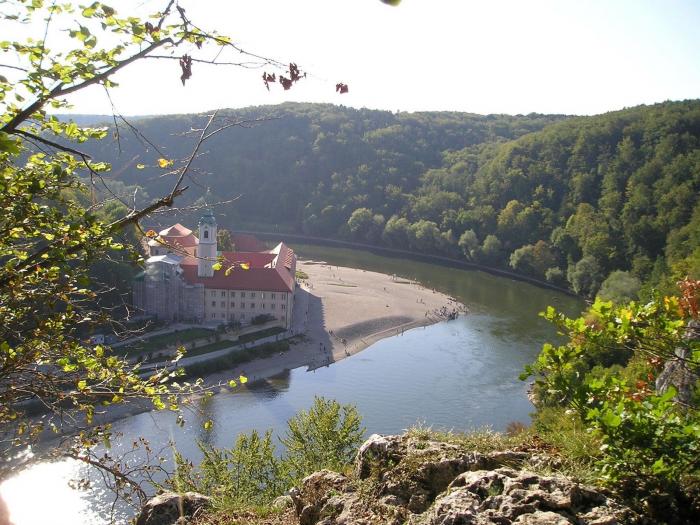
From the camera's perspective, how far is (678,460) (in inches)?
152

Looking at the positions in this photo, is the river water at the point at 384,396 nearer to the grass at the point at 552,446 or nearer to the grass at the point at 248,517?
the grass at the point at 248,517

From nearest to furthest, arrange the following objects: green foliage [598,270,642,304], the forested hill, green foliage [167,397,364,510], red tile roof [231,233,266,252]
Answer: green foliage [167,397,364,510] → green foliage [598,270,642,304] → red tile roof [231,233,266,252] → the forested hill

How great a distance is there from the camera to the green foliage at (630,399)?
3896 millimetres

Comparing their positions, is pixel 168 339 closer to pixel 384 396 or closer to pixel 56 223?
pixel 384 396

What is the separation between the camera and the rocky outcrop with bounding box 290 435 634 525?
3.81 meters

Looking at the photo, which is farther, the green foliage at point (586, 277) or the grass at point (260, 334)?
the green foliage at point (586, 277)

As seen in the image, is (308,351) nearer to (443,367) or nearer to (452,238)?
(443,367)

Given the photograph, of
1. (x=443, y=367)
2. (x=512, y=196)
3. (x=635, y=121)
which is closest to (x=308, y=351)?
(x=443, y=367)

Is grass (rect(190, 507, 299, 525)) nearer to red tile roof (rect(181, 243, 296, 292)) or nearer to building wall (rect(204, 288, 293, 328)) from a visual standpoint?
red tile roof (rect(181, 243, 296, 292))

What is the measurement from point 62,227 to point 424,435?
137 inches

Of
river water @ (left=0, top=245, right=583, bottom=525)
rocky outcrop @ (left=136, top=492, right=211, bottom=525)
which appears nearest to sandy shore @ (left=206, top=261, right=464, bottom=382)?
river water @ (left=0, top=245, right=583, bottom=525)

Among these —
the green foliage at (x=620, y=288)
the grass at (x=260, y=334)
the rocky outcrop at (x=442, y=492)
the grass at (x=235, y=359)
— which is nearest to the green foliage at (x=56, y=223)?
the rocky outcrop at (x=442, y=492)

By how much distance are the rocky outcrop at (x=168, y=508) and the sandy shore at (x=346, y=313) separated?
22.7 m

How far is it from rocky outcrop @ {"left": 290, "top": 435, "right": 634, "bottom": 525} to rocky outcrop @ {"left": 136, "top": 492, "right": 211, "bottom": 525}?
3.62 feet
